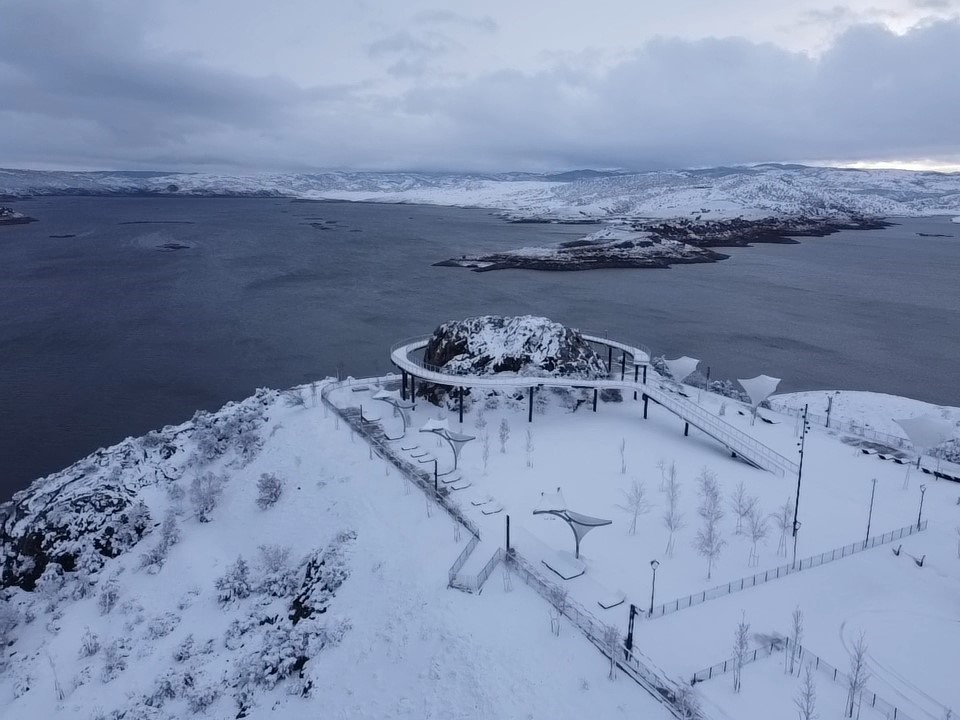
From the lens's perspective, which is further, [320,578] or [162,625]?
[320,578]

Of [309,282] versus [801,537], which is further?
[309,282]

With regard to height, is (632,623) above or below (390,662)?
above

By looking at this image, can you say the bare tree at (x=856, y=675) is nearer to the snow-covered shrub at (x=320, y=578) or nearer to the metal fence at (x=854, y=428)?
the snow-covered shrub at (x=320, y=578)

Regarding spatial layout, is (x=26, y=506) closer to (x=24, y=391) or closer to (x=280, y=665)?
(x=280, y=665)

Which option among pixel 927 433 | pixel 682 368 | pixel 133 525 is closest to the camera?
pixel 133 525

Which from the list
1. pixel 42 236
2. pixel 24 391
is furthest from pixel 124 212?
pixel 24 391

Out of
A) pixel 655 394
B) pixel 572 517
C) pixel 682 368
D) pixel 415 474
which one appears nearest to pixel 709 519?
pixel 572 517

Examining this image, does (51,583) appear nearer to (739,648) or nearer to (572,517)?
(572,517)
